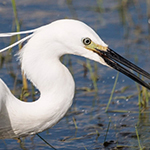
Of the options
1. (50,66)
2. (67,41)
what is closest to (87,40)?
(67,41)

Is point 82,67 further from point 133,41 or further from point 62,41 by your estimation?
point 62,41

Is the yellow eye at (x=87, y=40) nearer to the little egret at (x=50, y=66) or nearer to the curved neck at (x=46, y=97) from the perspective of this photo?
the little egret at (x=50, y=66)

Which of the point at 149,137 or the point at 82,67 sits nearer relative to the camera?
the point at 149,137

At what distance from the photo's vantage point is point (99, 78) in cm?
676

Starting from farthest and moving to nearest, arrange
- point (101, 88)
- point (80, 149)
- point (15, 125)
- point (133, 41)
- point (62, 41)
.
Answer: point (133, 41)
point (101, 88)
point (80, 149)
point (15, 125)
point (62, 41)

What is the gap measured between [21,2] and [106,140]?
443 centimetres

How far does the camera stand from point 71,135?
5.41 m

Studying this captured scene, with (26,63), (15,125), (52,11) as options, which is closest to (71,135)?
(15,125)

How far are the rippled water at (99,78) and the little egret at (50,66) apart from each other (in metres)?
0.55

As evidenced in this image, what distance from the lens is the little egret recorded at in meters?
4.00

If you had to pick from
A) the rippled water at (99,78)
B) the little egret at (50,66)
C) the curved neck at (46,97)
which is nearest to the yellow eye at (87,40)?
the little egret at (50,66)

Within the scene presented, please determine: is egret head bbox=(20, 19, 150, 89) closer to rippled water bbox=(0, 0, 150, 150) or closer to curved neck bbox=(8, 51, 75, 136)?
curved neck bbox=(8, 51, 75, 136)

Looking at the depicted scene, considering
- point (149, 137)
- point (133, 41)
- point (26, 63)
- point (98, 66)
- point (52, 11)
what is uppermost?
point (52, 11)

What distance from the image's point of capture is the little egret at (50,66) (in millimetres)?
3996
